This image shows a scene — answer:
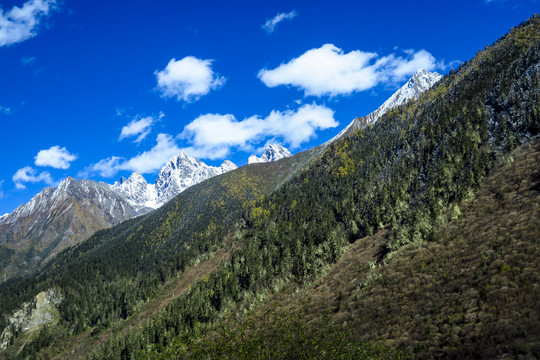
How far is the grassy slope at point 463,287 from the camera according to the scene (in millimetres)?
21547

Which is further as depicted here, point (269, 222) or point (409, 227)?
point (269, 222)

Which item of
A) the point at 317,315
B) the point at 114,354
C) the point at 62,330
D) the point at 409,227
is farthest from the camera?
the point at 62,330

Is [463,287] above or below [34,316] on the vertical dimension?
below

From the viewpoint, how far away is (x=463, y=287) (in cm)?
2873

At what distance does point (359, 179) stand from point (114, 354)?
101 meters

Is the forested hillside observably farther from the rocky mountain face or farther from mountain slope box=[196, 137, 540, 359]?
the rocky mountain face

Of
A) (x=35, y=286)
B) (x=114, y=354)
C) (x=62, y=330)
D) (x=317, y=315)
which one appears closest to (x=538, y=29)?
(x=317, y=315)

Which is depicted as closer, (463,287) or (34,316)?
(463,287)

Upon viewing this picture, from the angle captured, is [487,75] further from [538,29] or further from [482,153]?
[482,153]

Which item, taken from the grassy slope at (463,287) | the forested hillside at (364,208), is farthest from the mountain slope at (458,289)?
the forested hillside at (364,208)

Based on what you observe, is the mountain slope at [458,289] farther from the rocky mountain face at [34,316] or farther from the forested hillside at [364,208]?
the rocky mountain face at [34,316]

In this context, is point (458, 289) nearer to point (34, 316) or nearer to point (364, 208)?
point (364, 208)

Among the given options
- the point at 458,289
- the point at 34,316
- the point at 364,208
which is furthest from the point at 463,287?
the point at 34,316

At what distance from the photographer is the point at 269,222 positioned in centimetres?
14025
